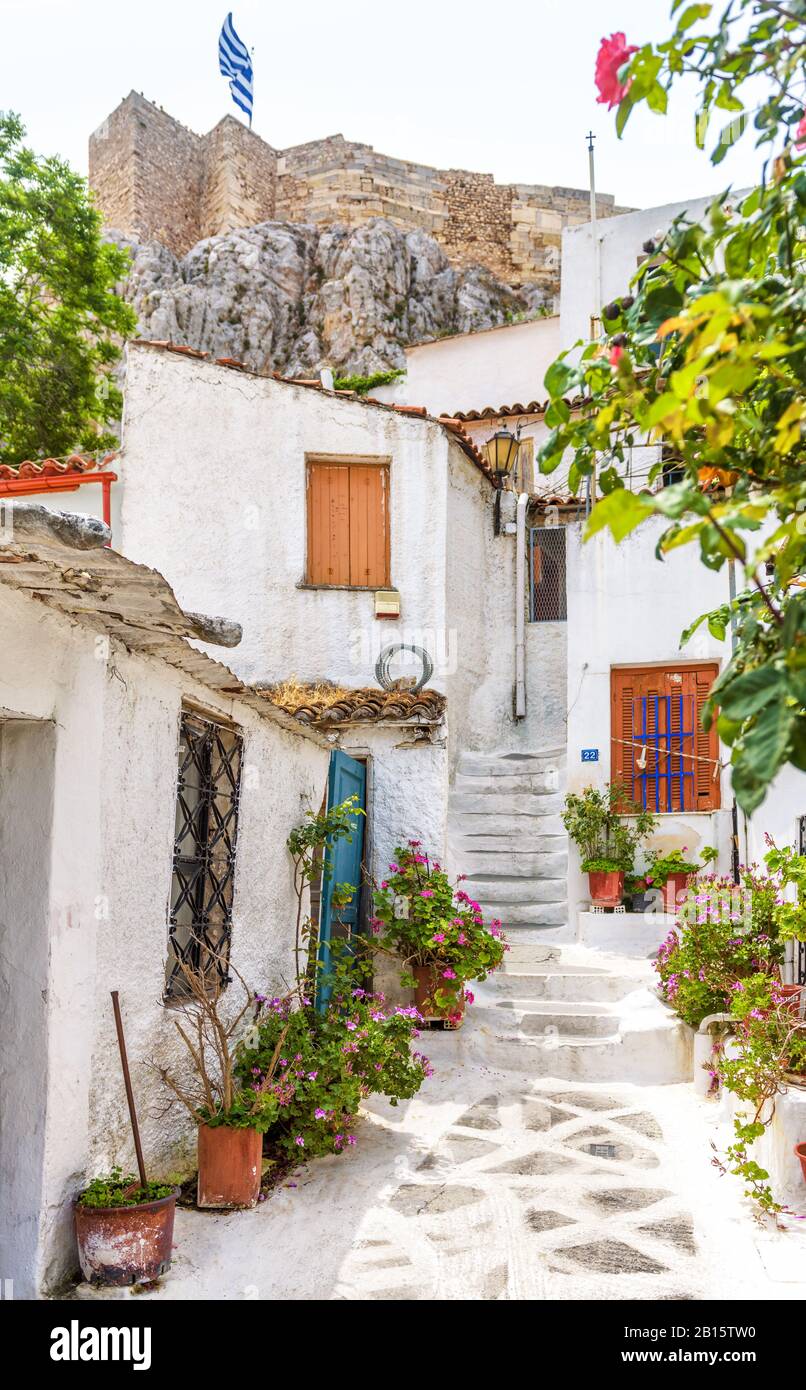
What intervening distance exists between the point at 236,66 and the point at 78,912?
106 ft

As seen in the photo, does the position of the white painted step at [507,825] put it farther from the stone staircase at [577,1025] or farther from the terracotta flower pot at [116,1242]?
the terracotta flower pot at [116,1242]

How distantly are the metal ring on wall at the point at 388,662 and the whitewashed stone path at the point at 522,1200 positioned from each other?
10.5 feet

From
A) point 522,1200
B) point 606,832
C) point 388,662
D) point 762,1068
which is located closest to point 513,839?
point 606,832

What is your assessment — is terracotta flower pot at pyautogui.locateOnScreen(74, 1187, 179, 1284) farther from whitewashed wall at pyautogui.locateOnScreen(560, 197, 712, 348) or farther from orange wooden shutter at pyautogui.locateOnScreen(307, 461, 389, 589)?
whitewashed wall at pyautogui.locateOnScreen(560, 197, 712, 348)

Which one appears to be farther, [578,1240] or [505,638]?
[505,638]

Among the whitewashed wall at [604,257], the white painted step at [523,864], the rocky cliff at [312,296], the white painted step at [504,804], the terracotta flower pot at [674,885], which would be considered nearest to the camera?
the terracotta flower pot at [674,885]

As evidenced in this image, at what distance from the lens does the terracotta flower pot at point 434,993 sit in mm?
8086

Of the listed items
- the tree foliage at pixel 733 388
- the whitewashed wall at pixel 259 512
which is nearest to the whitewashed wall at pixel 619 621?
the whitewashed wall at pixel 259 512

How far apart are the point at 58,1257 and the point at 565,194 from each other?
32.1 m

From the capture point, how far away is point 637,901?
10445mm

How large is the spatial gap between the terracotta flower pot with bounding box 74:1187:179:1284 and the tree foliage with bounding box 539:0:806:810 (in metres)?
3.16

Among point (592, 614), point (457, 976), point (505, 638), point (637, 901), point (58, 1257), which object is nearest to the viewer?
point (58, 1257)
